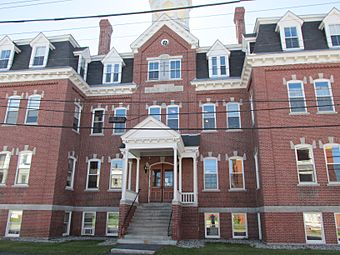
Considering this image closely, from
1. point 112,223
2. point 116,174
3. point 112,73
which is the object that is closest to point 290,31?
point 112,73

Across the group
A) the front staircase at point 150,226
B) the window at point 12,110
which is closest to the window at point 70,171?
the window at point 12,110

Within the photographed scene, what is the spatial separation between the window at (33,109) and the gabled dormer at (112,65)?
5181 millimetres

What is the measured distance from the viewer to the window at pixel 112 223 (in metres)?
17.5

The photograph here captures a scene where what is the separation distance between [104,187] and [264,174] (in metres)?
10.4

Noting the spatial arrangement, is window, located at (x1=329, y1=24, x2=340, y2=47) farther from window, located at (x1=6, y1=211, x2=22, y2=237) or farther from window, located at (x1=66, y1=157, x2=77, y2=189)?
window, located at (x1=6, y1=211, x2=22, y2=237)

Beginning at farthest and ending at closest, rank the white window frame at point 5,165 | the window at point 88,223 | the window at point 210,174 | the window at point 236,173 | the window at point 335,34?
the window at point 88,223 < the window at point 210,174 < the window at point 236,173 < the white window frame at point 5,165 < the window at point 335,34

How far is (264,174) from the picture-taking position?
1425cm

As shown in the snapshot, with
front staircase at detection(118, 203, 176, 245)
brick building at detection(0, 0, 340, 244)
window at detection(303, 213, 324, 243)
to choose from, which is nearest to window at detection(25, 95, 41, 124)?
brick building at detection(0, 0, 340, 244)

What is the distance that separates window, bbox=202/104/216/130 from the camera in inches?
730

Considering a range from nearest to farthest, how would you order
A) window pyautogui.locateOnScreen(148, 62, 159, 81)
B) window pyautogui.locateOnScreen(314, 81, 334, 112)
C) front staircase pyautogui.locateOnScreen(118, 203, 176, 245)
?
1. front staircase pyautogui.locateOnScreen(118, 203, 176, 245)
2. window pyautogui.locateOnScreen(314, 81, 334, 112)
3. window pyautogui.locateOnScreen(148, 62, 159, 81)

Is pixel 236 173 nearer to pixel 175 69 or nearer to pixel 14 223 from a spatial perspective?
pixel 175 69

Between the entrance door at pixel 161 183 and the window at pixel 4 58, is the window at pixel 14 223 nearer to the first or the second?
the entrance door at pixel 161 183

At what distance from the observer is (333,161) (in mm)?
14164

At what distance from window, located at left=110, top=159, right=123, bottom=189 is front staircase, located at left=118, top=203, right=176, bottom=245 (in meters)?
2.67
